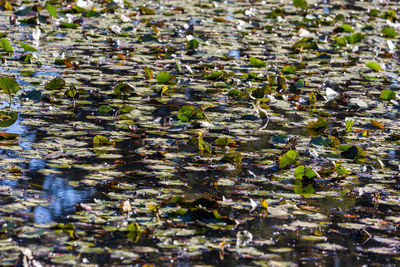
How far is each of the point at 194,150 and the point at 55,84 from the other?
58.1 inches

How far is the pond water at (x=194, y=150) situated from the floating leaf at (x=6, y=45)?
0.05 ft

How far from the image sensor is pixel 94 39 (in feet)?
21.9

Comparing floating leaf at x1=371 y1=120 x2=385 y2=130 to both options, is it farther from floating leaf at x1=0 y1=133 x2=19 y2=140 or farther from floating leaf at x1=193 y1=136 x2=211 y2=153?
floating leaf at x1=0 y1=133 x2=19 y2=140

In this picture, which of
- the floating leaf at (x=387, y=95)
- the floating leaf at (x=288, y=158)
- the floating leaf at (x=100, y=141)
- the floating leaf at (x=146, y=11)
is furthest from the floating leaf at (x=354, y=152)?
the floating leaf at (x=146, y=11)

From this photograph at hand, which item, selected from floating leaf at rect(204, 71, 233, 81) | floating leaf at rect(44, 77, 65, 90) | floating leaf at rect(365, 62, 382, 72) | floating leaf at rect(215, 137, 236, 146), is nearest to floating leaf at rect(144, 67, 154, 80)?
floating leaf at rect(204, 71, 233, 81)

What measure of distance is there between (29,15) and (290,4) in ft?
14.7

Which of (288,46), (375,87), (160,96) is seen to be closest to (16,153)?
(160,96)

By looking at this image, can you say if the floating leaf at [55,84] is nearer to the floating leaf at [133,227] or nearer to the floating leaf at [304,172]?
the floating leaf at [304,172]

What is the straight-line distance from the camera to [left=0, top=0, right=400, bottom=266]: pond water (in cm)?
260

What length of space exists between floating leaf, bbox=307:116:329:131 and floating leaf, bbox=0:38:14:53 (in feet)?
8.85

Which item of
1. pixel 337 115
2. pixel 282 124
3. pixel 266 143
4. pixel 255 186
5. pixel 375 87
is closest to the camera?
pixel 255 186

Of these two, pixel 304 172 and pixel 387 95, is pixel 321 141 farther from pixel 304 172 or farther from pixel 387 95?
pixel 387 95

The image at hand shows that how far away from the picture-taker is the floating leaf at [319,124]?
4.28m

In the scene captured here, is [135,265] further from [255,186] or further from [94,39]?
[94,39]
